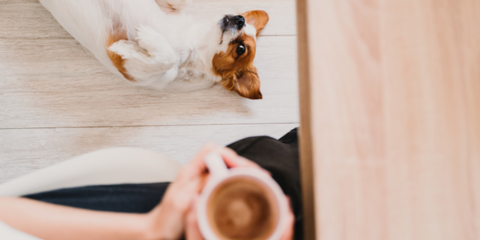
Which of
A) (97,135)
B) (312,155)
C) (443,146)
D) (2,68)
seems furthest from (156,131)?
(443,146)

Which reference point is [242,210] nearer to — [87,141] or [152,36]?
[152,36]

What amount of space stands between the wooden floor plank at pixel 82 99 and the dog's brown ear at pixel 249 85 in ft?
0.36

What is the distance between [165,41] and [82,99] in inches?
20.7

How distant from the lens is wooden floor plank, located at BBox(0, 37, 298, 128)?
129cm

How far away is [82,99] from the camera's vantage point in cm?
130

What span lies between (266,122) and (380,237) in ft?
3.09

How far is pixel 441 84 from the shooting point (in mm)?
443

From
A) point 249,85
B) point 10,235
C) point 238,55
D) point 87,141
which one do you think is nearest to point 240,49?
point 238,55

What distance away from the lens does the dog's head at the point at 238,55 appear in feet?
3.97

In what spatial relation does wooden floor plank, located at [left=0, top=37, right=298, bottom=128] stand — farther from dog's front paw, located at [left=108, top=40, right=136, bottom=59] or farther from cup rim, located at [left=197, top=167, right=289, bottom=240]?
cup rim, located at [left=197, top=167, right=289, bottom=240]

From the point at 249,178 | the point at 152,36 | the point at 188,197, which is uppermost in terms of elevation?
the point at 152,36

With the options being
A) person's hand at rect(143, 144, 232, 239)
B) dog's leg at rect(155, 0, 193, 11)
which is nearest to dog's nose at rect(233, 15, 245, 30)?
dog's leg at rect(155, 0, 193, 11)

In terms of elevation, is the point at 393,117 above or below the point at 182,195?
above

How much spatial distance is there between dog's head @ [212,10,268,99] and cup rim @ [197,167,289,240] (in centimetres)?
84
